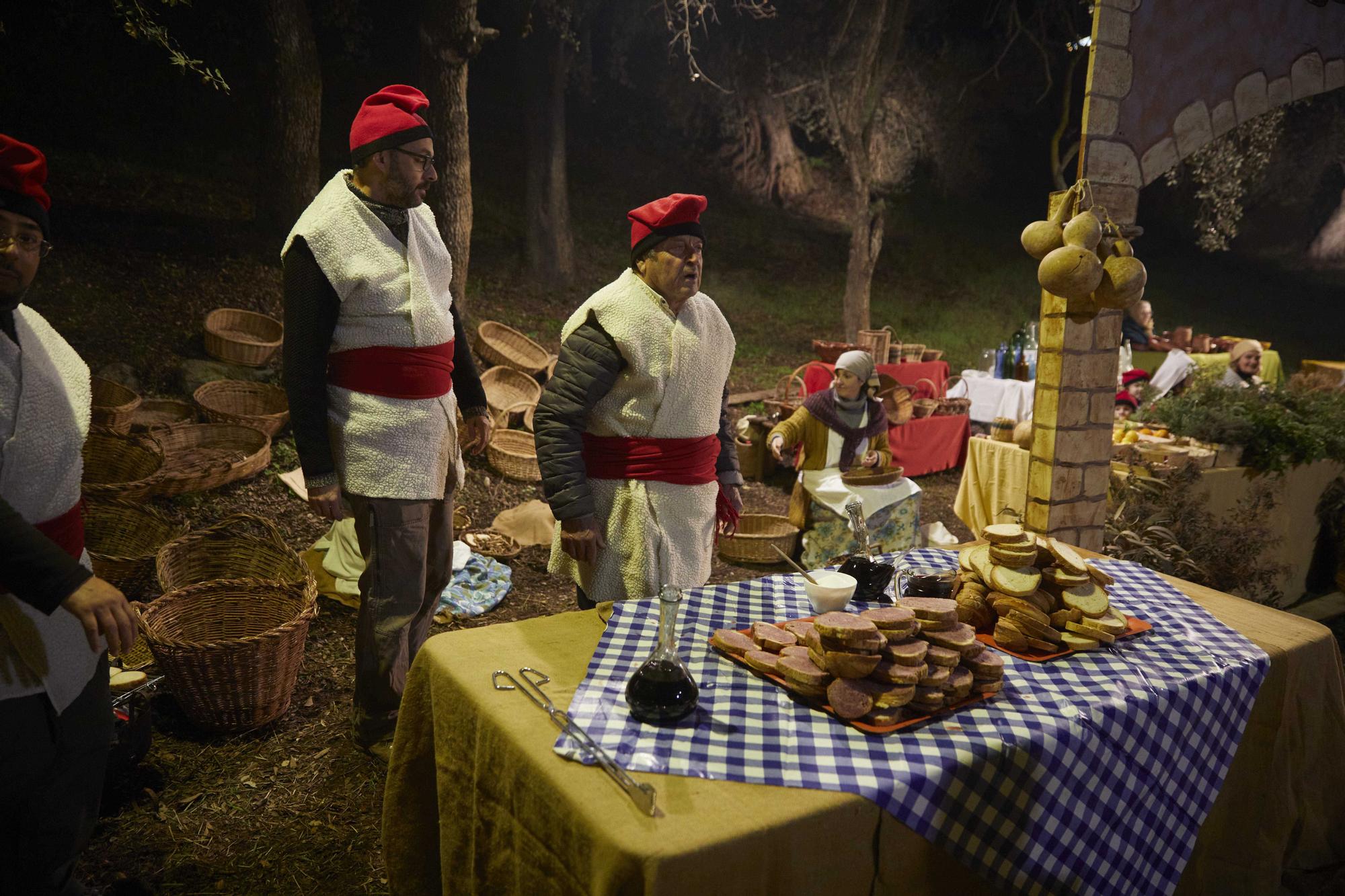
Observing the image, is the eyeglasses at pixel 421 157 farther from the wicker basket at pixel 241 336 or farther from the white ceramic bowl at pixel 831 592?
the wicker basket at pixel 241 336

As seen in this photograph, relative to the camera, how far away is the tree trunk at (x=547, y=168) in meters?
9.57

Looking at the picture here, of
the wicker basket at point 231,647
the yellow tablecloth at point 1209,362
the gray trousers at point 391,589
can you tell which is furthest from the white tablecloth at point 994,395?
the wicker basket at point 231,647

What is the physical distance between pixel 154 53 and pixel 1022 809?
8575 millimetres

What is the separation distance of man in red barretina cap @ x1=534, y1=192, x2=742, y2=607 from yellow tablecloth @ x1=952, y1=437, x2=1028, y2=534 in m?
2.77

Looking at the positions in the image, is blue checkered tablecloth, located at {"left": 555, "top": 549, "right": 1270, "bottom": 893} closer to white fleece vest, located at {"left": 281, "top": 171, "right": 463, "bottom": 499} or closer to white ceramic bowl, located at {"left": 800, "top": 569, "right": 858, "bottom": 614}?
white ceramic bowl, located at {"left": 800, "top": 569, "right": 858, "bottom": 614}

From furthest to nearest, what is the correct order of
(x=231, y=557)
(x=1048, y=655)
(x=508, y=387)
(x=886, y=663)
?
(x=508, y=387) < (x=231, y=557) < (x=1048, y=655) < (x=886, y=663)

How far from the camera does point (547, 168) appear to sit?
9797 mm

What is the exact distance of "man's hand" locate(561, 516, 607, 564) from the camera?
252cm

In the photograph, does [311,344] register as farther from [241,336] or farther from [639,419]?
[241,336]

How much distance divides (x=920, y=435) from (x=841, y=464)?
2.69 meters

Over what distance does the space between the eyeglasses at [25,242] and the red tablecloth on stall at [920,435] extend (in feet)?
18.1

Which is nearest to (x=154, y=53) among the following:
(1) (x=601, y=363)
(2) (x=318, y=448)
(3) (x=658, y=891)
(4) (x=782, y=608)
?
(2) (x=318, y=448)

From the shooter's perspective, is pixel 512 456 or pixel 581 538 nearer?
pixel 581 538

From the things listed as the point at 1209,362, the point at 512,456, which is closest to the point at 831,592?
the point at 512,456
